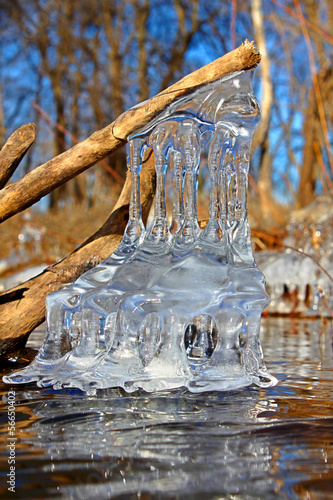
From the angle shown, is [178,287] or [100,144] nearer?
[178,287]

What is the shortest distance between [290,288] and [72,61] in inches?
521

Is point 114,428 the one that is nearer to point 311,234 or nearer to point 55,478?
point 55,478

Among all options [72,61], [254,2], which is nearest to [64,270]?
[254,2]

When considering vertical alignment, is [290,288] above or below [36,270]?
below

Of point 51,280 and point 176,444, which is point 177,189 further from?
point 176,444

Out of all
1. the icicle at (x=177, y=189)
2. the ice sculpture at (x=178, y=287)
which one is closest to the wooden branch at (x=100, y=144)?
the ice sculpture at (x=178, y=287)

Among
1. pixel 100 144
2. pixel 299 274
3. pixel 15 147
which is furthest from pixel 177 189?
pixel 299 274

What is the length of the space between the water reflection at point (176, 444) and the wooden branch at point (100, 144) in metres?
0.59

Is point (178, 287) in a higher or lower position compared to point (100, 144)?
lower

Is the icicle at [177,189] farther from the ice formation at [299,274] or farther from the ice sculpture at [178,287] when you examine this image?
the ice formation at [299,274]

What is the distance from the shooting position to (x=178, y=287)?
5.12 feet

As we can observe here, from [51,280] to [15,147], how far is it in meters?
0.46

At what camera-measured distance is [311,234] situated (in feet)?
17.5

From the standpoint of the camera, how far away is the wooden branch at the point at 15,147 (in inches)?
74.7
